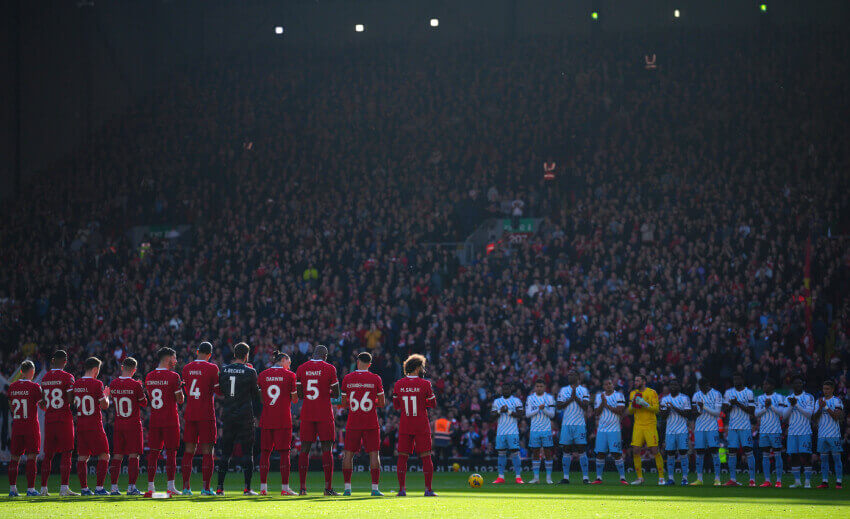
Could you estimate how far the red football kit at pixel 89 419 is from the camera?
1836cm

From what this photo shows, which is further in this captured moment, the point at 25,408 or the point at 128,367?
the point at 25,408

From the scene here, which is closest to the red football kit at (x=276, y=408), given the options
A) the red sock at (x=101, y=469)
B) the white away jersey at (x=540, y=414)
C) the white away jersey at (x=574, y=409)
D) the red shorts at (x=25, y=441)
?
the red sock at (x=101, y=469)

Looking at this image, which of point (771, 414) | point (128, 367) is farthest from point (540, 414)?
point (128, 367)

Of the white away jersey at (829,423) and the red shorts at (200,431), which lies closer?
the red shorts at (200,431)

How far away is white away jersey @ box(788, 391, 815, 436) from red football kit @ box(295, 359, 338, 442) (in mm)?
9984

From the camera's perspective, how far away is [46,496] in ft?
61.5

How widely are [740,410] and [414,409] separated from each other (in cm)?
900

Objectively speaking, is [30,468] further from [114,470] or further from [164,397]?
[164,397]

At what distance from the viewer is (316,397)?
1822 cm

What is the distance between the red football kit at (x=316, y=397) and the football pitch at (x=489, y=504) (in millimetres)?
1133

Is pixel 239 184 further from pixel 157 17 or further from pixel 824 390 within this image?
pixel 824 390

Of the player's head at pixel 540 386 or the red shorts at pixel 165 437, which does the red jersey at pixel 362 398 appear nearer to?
the red shorts at pixel 165 437

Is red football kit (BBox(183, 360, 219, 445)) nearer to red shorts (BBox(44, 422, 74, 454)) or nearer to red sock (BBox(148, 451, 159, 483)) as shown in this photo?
red sock (BBox(148, 451, 159, 483))

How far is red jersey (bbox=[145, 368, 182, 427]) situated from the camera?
59.0ft
